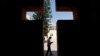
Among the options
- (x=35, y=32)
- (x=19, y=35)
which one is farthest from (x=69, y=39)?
(x=19, y=35)

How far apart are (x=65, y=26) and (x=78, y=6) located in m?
0.99

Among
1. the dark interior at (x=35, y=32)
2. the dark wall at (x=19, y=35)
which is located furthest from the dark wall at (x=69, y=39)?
the dark wall at (x=19, y=35)

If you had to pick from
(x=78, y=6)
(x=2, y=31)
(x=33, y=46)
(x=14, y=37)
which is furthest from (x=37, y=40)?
(x=78, y=6)

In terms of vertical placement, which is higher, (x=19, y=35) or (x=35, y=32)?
(x=35, y=32)

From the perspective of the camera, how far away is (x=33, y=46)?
22.3 ft

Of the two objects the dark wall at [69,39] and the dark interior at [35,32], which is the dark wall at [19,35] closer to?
the dark interior at [35,32]

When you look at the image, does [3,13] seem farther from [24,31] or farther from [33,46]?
[33,46]

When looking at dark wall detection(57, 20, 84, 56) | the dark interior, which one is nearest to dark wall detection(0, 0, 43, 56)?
the dark interior

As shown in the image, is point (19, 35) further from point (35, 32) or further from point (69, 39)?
point (69, 39)

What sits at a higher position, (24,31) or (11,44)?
(24,31)

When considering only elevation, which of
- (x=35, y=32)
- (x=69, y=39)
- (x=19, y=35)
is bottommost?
(x=69, y=39)

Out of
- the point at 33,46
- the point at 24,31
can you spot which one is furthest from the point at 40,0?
the point at 33,46

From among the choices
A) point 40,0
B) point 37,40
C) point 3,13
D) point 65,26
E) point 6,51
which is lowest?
point 6,51

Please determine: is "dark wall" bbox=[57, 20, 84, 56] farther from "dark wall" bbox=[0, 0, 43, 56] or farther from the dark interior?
"dark wall" bbox=[0, 0, 43, 56]
